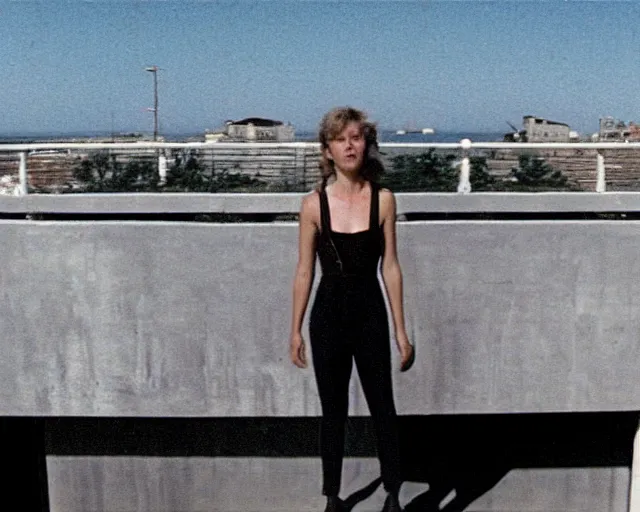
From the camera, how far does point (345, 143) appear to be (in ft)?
12.7

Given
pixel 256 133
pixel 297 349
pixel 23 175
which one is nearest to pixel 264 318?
pixel 297 349

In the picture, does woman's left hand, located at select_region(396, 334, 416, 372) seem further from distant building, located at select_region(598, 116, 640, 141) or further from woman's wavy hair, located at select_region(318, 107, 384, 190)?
distant building, located at select_region(598, 116, 640, 141)

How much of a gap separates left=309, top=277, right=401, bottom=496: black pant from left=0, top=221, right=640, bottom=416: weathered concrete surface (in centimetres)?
56

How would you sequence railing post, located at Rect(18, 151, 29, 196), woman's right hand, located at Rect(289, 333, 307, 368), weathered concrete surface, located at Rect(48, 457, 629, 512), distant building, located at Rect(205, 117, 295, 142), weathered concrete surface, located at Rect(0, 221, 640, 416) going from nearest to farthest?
woman's right hand, located at Rect(289, 333, 307, 368) < weathered concrete surface, located at Rect(0, 221, 640, 416) < railing post, located at Rect(18, 151, 29, 196) < weathered concrete surface, located at Rect(48, 457, 629, 512) < distant building, located at Rect(205, 117, 295, 142)

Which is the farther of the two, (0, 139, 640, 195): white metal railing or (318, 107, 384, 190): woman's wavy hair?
(0, 139, 640, 195): white metal railing

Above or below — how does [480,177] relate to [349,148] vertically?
below

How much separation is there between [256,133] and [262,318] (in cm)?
423

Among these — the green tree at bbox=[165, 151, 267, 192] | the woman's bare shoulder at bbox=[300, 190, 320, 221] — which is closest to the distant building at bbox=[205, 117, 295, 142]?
the green tree at bbox=[165, 151, 267, 192]

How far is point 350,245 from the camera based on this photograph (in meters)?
3.94

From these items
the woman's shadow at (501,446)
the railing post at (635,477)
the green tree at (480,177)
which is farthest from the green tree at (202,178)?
the railing post at (635,477)

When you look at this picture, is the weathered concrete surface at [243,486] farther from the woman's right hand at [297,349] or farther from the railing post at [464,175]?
the railing post at [464,175]

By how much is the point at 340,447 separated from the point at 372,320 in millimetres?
862

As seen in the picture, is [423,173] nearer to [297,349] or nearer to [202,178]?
[202,178]

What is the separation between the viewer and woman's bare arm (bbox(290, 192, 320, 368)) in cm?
396
